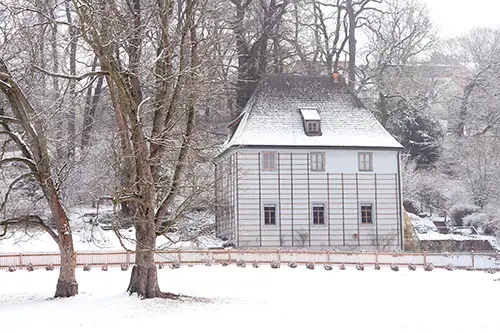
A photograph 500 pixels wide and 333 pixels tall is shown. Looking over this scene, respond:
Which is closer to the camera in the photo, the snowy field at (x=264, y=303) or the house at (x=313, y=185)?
the snowy field at (x=264, y=303)

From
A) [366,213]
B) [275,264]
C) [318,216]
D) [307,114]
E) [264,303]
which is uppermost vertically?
[307,114]

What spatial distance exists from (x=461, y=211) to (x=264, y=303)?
1020 inches

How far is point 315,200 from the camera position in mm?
36906

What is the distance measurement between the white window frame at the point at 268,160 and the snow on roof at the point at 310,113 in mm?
2818

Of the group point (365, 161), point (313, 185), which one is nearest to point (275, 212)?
point (313, 185)

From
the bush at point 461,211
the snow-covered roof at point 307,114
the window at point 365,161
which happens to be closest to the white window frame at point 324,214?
the window at point 365,161

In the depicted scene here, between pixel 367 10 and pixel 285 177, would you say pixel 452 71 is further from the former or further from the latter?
pixel 285 177

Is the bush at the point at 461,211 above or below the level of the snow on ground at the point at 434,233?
above

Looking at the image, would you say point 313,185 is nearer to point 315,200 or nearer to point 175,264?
point 315,200

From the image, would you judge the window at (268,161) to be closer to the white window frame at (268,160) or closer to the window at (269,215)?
the white window frame at (268,160)

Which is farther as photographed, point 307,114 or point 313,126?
point 307,114

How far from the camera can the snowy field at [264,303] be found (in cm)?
1645

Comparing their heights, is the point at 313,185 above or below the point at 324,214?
above

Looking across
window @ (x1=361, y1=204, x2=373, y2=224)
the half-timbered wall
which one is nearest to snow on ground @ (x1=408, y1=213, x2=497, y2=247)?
the half-timbered wall
